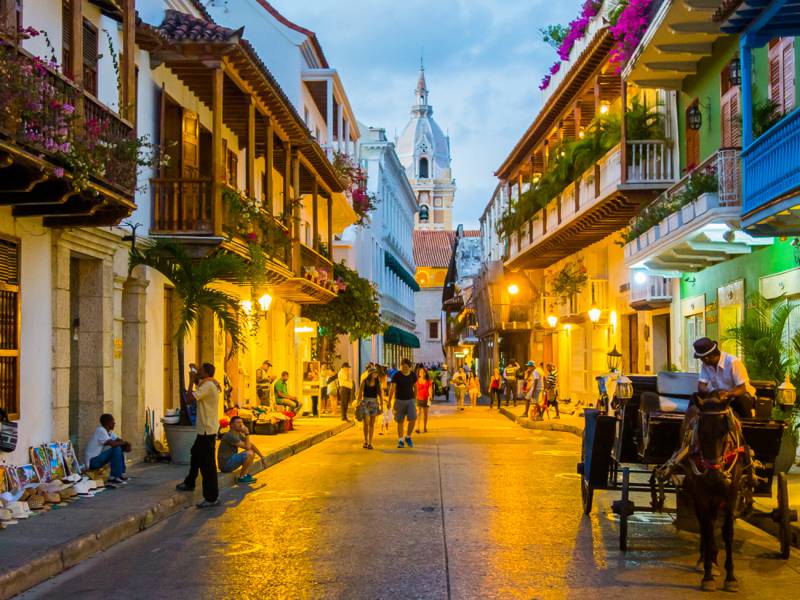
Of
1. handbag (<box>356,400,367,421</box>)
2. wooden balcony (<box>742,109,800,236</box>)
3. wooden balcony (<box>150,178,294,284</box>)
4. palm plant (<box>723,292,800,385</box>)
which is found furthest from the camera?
handbag (<box>356,400,367,421</box>)

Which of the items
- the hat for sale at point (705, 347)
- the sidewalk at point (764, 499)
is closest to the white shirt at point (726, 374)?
the hat for sale at point (705, 347)

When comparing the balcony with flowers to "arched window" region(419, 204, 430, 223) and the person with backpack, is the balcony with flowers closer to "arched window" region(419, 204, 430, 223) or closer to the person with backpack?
the person with backpack

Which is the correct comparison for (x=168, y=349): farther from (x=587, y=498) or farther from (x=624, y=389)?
(x=624, y=389)

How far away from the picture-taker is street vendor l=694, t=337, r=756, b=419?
9.59 metres

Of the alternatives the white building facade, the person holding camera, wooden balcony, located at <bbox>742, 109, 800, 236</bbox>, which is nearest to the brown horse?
wooden balcony, located at <bbox>742, 109, 800, 236</bbox>

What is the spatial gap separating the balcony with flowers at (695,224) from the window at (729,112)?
1.07 meters

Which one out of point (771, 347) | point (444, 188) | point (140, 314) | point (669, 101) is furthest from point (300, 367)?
point (444, 188)

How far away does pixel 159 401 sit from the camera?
1883cm

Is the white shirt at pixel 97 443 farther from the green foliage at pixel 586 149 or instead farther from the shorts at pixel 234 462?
the green foliage at pixel 586 149

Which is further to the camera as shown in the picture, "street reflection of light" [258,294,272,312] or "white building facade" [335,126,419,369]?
"white building facade" [335,126,419,369]

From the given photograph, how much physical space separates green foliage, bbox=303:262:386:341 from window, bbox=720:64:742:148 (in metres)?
16.2

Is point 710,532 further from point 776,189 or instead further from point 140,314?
point 140,314

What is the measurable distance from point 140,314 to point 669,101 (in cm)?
1342

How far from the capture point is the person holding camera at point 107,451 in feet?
47.1
